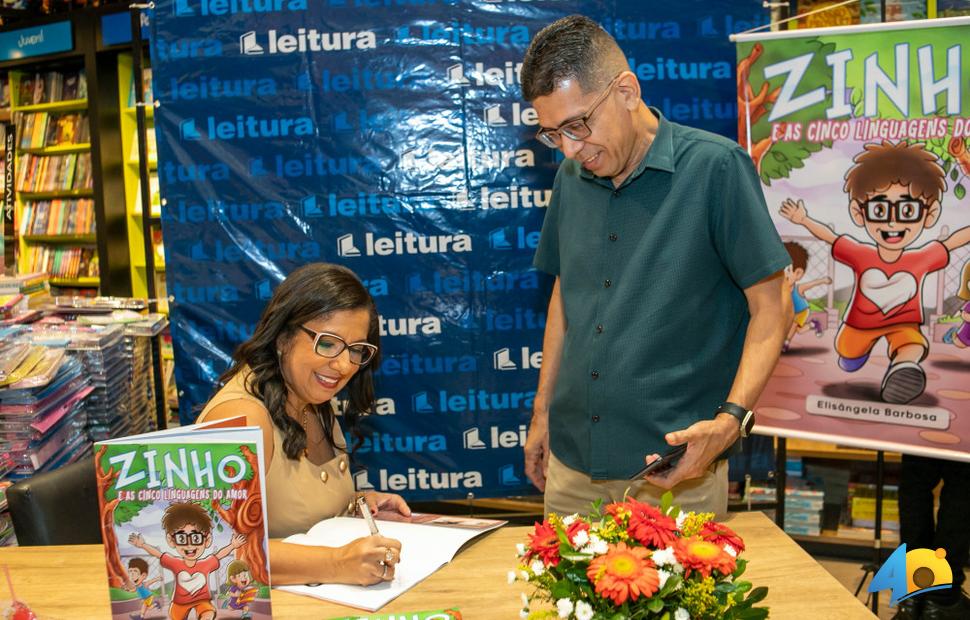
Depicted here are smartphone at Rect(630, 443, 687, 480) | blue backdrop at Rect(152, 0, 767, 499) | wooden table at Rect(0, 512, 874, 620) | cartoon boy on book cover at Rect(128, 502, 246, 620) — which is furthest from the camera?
blue backdrop at Rect(152, 0, 767, 499)

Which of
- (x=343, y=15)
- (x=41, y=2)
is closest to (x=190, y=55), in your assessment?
(x=343, y=15)

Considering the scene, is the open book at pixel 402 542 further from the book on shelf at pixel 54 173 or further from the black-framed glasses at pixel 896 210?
the book on shelf at pixel 54 173

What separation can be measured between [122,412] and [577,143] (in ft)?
7.27

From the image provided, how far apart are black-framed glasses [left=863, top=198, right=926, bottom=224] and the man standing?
1.14 m

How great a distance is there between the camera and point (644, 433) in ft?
6.69

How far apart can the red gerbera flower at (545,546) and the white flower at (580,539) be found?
0.03 m

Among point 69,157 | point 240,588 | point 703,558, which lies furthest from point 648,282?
point 69,157

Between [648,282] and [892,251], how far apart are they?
1352 mm

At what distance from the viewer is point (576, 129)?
1.91 metres

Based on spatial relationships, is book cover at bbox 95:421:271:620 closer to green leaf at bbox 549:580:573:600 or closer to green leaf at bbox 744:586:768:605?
green leaf at bbox 549:580:573:600

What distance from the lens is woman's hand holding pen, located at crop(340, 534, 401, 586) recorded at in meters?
1.55

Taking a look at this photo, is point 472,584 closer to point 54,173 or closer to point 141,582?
point 141,582
